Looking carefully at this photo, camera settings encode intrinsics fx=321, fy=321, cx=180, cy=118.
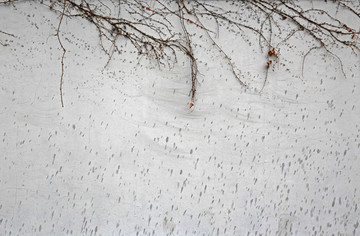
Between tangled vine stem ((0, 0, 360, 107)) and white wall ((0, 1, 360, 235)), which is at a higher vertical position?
tangled vine stem ((0, 0, 360, 107))

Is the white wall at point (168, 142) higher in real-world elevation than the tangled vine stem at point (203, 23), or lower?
lower

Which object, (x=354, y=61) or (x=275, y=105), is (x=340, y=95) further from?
(x=275, y=105)

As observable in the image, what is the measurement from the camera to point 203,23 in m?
1.62

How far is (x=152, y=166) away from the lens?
1.51 metres

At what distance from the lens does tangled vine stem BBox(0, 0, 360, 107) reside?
1580 millimetres

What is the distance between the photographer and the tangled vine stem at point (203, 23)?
158 centimetres

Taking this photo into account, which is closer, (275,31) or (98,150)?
(98,150)

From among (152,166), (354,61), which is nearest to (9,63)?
(152,166)

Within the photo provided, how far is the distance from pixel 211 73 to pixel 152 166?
1.75 ft

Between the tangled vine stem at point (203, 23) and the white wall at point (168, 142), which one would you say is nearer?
the white wall at point (168, 142)

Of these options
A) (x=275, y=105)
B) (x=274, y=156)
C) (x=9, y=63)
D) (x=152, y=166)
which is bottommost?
(x=152, y=166)

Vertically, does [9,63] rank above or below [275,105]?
below

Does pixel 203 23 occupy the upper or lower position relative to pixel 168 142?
upper

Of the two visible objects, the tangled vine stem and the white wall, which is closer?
the white wall
